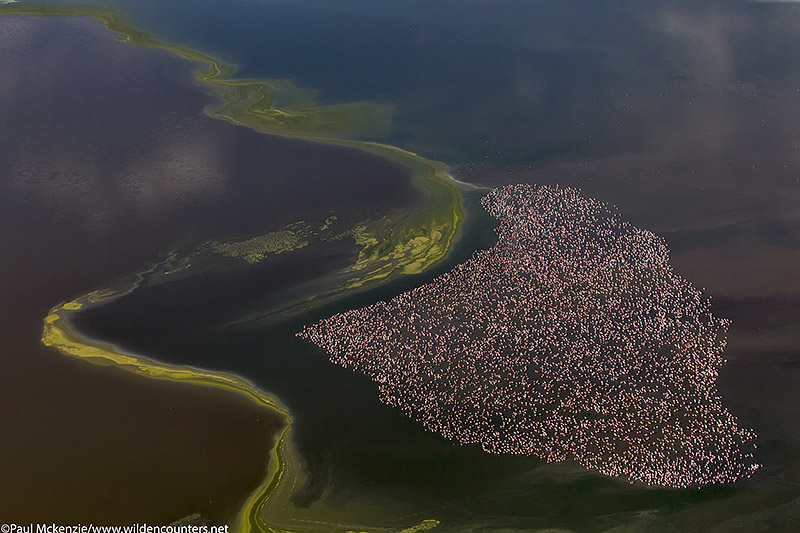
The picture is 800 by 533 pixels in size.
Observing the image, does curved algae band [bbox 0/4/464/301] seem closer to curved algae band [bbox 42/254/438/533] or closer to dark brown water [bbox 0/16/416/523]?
dark brown water [bbox 0/16/416/523]

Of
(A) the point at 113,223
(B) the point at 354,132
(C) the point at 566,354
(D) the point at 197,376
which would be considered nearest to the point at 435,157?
(B) the point at 354,132

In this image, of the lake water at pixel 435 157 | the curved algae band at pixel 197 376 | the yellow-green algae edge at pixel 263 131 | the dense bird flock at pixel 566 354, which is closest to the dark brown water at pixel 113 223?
the lake water at pixel 435 157

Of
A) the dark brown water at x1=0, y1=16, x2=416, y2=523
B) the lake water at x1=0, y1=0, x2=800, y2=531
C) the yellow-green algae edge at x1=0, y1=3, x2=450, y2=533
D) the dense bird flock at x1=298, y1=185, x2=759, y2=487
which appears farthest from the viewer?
the yellow-green algae edge at x1=0, y1=3, x2=450, y2=533

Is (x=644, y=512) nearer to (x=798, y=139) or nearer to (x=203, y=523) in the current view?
(x=203, y=523)

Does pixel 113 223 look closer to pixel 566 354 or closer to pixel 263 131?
pixel 263 131

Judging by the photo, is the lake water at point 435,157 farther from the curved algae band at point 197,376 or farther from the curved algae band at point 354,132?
the curved algae band at point 354,132

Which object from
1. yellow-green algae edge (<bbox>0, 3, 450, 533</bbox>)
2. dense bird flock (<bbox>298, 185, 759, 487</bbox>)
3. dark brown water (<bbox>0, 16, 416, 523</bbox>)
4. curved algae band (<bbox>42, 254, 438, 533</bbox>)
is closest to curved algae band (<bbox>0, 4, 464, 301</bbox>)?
yellow-green algae edge (<bbox>0, 3, 450, 533</bbox>)
